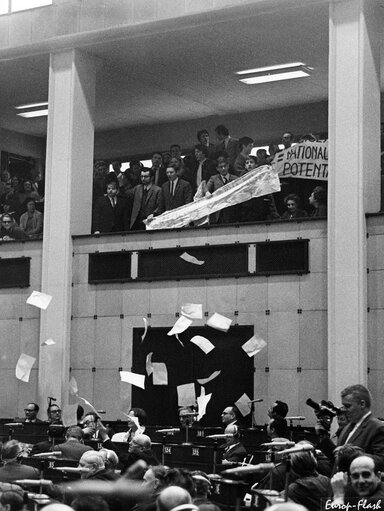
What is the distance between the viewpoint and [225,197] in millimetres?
24172

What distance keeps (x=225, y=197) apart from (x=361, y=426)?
11997 mm

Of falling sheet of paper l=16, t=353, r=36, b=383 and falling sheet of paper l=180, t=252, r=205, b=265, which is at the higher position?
falling sheet of paper l=180, t=252, r=205, b=265

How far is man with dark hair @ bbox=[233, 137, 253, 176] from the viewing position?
26.7 metres

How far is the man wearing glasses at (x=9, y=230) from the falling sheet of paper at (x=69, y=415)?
6331mm

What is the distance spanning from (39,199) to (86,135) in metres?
5.94

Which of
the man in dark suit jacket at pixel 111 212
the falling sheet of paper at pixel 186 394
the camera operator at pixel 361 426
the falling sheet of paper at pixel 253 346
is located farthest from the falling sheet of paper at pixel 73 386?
the camera operator at pixel 361 426

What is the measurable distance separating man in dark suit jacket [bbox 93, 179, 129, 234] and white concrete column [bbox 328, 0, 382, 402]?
6.65 m

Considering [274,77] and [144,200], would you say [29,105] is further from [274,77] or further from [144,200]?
[274,77]

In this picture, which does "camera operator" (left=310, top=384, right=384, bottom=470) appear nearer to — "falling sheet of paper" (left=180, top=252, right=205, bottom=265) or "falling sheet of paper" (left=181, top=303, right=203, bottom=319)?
"falling sheet of paper" (left=181, top=303, right=203, bottom=319)

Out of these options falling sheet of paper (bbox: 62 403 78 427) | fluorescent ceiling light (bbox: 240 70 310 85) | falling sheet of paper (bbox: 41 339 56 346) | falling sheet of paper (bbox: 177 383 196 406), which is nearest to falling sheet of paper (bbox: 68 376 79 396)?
falling sheet of paper (bbox: 62 403 78 427)

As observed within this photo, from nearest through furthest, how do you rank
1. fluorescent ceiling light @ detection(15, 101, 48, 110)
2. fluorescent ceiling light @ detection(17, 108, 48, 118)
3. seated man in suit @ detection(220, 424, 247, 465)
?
1. seated man in suit @ detection(220, 424, 247, 465)
2. fluorescent ceiling light @ detection(15, 101, 48, 110)
3. fluorescent ceiling light @ detection(17, 108, 48, 118)

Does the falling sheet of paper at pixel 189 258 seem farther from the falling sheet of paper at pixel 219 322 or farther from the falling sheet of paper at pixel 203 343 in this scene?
the falling sheet of paper at pixel 203 343

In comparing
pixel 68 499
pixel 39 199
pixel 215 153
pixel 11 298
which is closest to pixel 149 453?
pixel 68 499

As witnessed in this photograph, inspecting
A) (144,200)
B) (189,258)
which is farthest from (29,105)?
(189,258)
